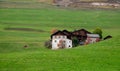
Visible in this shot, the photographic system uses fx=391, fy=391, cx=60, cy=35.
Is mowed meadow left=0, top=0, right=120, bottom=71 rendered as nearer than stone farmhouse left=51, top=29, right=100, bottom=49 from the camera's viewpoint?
Yes

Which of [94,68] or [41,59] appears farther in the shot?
[41,59]

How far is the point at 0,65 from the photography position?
62.3 feet

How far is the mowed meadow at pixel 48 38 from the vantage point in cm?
1872

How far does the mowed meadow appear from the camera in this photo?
1872 centimetres

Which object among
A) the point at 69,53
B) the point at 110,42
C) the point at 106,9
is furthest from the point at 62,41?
the point at 106,9

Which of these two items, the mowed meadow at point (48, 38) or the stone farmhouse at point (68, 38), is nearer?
the mowed meadow at point (48, 38)

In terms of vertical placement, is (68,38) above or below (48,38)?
above

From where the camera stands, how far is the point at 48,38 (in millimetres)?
54562

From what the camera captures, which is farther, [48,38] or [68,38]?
[48,38]

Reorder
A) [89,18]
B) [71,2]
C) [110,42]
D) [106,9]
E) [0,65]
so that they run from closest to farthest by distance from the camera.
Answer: [0,65] → [110,42] → [89,18] → [106,9] → [71,2]

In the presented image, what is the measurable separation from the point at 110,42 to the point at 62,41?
24.0m

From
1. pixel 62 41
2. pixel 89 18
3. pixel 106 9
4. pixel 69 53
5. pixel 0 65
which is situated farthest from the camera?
pixel 106 9

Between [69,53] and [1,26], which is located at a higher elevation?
[69,53]

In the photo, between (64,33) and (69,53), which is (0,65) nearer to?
(69,53)
